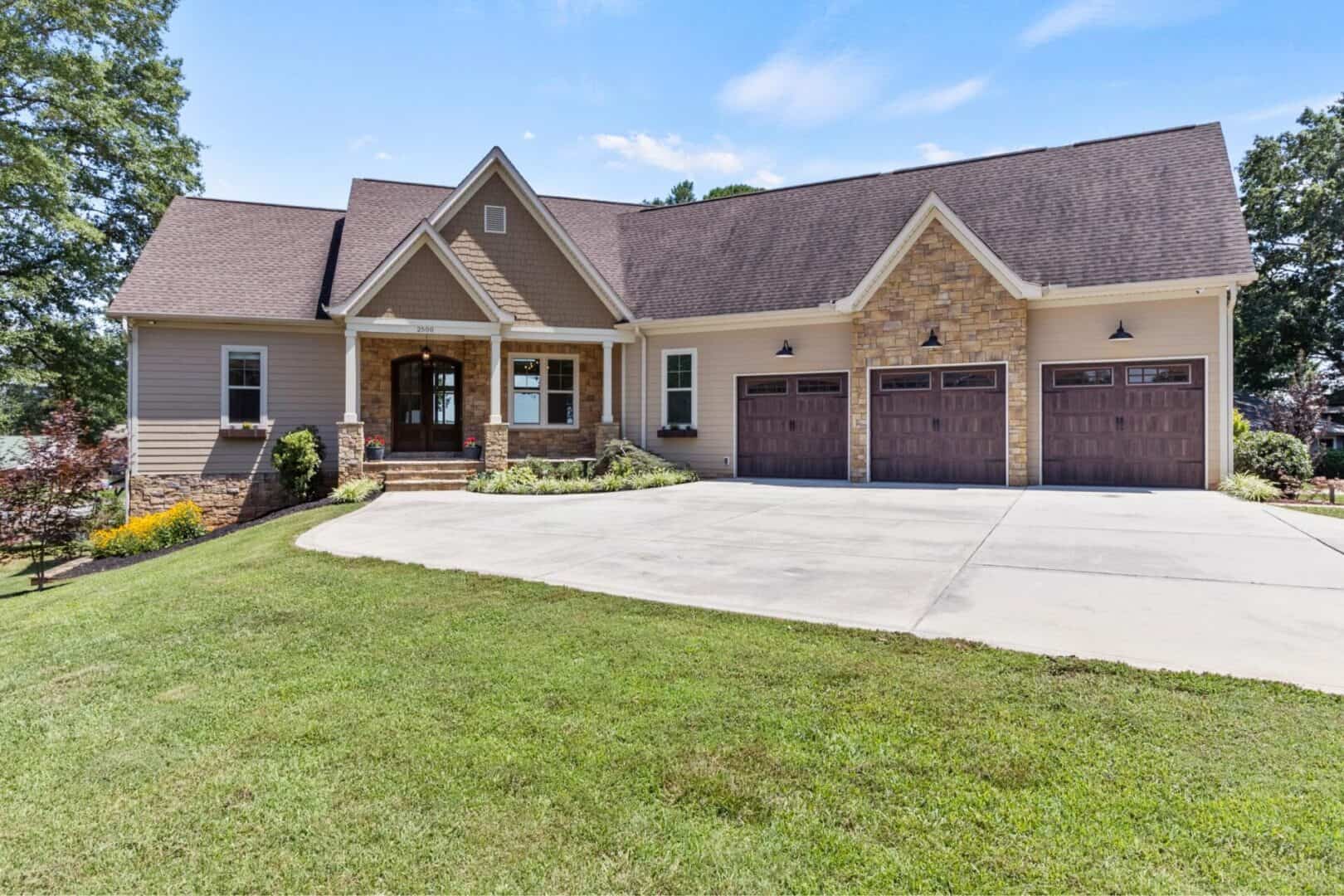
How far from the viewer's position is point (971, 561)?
6.61 m

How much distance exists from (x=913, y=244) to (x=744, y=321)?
403 centimetres

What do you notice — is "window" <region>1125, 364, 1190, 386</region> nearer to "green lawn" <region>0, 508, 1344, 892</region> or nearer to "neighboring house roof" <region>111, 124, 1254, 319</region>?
"neighboring house roof" <region>111, 124, 1254, 319</region>

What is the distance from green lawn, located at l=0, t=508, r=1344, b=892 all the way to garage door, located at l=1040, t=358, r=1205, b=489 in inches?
444

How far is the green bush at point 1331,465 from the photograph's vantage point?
17.2 m

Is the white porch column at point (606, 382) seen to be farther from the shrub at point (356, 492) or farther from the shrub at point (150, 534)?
the shrub at point (150, 534)

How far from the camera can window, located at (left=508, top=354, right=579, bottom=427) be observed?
17141 mm

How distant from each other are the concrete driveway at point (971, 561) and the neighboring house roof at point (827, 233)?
5.18 m

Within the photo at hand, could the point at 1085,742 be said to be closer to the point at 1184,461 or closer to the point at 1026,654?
the point at 1026,654

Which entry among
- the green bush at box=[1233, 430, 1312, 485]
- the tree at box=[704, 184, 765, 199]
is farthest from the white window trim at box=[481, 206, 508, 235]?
the tree at box=[704, 184, 765, 199]

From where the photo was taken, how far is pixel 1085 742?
301 cm

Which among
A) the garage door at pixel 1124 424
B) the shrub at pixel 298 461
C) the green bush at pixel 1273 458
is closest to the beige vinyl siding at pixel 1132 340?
the garage door at pixel 1124 424

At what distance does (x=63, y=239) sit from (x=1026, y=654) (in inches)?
1127

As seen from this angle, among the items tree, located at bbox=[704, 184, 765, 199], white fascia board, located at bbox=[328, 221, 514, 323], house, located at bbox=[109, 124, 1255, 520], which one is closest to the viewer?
house, located at bbox=[109, 124, 1255, 520]

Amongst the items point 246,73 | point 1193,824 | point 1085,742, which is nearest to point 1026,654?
point 1085,742
